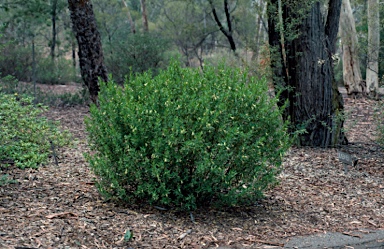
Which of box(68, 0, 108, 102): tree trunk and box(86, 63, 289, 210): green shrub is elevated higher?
box(68, 0, 108, 102): tree trunk

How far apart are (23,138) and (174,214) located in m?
3.43

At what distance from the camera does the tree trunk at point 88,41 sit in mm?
9359

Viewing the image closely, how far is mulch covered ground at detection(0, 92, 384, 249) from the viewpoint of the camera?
4410 millimetres

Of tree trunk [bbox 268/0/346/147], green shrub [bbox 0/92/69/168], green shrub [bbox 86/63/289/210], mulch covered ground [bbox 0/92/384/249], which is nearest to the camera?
mulch covered ground [bbox 0/92/384/249]

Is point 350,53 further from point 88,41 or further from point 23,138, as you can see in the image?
point 23,138

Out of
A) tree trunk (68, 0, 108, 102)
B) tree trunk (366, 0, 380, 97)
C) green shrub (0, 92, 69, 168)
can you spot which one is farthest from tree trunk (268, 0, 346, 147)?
tree trunk (366, 0, 380, 97)

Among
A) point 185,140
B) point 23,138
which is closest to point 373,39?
point 23,138

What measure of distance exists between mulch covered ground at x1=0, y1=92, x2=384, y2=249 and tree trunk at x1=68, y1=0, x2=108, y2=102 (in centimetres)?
307

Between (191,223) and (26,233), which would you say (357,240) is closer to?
(191,223)

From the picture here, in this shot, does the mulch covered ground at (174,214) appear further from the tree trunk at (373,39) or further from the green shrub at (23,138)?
the tree trunk at (373,39)

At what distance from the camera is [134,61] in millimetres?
17234

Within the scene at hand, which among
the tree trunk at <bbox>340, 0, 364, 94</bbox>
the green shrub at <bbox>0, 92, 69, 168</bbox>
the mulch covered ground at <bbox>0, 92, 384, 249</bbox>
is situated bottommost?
the mulch covered ground at <bbox>0, 92, 384, 249</bbox>

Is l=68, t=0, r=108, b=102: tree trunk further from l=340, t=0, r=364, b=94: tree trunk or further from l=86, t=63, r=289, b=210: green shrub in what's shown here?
l=340, t=0, r=364, b=94: tree trunk

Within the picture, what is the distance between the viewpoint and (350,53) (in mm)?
15242
